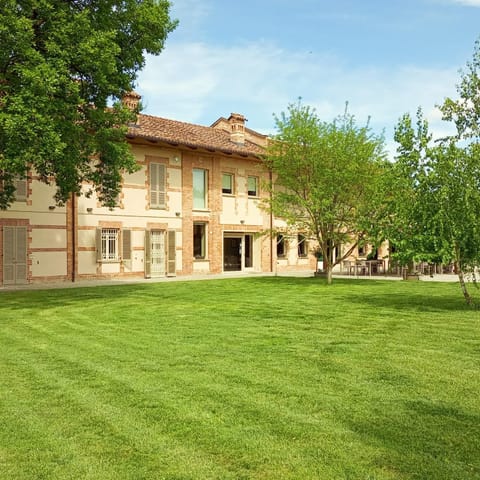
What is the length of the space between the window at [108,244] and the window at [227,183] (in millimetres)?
6658

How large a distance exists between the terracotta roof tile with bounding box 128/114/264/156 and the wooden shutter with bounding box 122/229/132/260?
4.24 m

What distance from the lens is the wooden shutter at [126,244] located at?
22.3m

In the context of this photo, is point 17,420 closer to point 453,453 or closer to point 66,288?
point 453,453

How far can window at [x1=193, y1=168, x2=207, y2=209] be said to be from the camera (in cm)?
2523

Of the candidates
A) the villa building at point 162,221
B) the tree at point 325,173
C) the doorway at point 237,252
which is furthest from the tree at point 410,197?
the doorway at point 237,252

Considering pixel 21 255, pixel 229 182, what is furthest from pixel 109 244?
pixel 229 182

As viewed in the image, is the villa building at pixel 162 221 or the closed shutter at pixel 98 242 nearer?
the villa building at pixel 162 221

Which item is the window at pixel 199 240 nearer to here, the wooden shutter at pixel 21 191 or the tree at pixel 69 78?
the wooden shutter at pixel 21 191

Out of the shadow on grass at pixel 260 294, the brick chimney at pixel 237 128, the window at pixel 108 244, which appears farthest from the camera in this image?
the brick chimney at pixel 237 128

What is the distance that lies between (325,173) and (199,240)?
901 cm

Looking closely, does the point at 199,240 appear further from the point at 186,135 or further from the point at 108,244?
the point at 186,135

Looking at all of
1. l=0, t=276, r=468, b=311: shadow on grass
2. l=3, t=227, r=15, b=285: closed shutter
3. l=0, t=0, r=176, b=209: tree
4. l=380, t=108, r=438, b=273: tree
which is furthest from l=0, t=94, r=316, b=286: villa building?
l=380, t=108, r=438, b=273: tree

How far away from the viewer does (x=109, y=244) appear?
72.3 ft

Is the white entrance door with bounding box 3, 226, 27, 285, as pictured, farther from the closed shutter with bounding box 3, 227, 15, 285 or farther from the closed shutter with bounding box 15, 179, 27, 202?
the closed shutter with bounding box 15, 179, 27, 202
